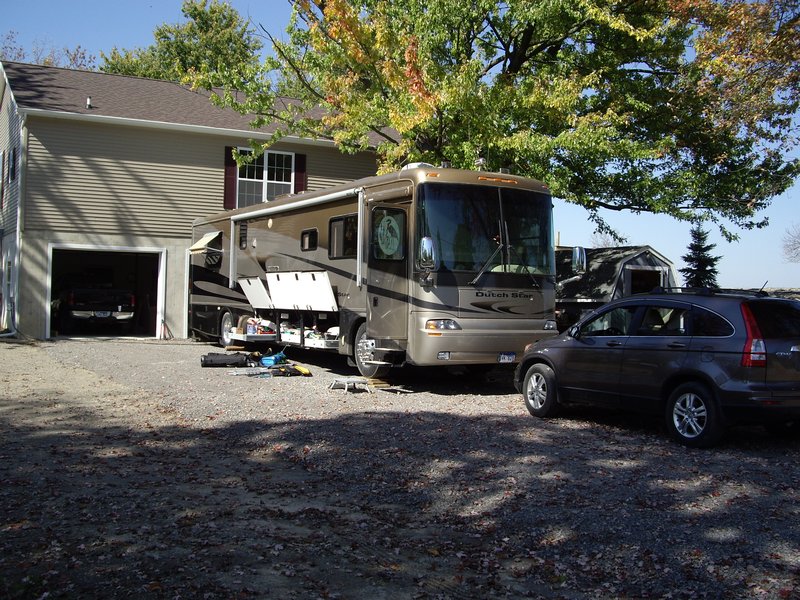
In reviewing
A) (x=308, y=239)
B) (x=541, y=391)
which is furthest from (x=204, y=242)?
(x=541, y=391)

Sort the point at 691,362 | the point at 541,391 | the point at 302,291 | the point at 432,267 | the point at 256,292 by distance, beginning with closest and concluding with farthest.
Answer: the point at 691,362, the point at 541,391, the point at 432,267, the point at 302,291, the point at 256,292

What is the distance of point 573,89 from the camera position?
600 inches

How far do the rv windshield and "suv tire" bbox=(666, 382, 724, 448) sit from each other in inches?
160

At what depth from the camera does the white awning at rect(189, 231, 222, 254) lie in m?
18.5

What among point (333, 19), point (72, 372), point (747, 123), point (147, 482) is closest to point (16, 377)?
point (72, 372)

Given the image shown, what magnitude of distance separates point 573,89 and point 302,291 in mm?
6375

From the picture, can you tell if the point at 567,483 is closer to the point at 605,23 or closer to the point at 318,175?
the point at 605,23

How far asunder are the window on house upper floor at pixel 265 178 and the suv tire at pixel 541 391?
13193 mm

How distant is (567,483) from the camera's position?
6.75 metres

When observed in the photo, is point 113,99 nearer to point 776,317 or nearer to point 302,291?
point 302,291

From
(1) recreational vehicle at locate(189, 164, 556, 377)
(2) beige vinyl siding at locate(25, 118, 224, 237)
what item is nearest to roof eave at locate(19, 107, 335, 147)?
(2) beige vinyl siding at locate(25, 118, 224, 237)

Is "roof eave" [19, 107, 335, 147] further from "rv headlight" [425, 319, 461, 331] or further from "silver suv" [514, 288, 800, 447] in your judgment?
"silver suv" [514, 288, 800, 447]

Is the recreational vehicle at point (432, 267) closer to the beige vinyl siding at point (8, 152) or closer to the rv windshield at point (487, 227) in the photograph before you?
the rv windshield at point (487, 227)

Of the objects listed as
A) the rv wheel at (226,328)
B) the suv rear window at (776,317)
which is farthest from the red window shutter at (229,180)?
the suv rear window at (776,317)
